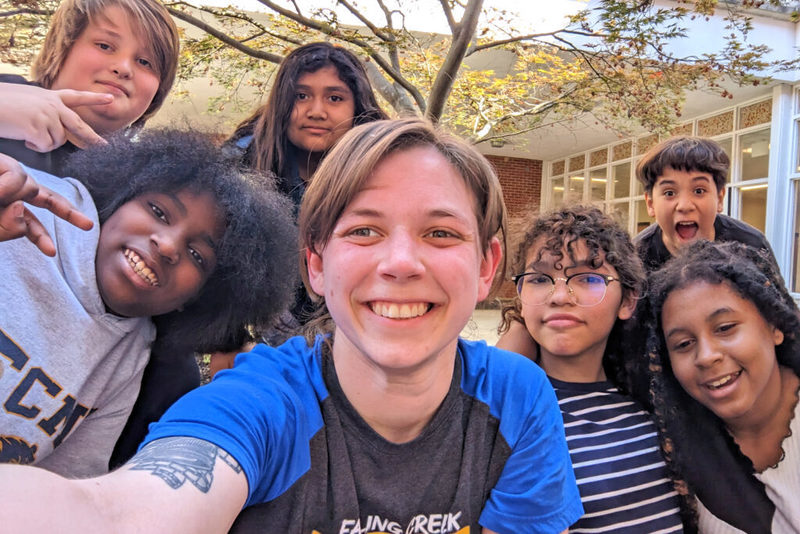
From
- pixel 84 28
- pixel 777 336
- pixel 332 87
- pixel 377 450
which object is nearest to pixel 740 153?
pixel 777 336

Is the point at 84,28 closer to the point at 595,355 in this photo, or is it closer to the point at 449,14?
the point at 595,355

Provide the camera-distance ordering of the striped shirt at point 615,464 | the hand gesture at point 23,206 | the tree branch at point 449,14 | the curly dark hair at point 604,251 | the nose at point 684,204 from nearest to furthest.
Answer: the hand gesture at point 23,206
the striped shirt at point 615,464
the curly dark hair at point 604,251
the nose at point 684,204
the tree branch at point 449,14

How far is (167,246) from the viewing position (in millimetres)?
1246

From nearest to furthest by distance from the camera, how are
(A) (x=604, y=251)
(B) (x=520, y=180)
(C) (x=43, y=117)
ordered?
(C) (x=43, y=117) → (A) (x=604, y=251) → (B) (x=520, y=180)

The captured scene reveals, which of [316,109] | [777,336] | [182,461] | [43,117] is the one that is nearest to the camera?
[182,461]

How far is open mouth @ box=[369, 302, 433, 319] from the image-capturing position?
1278 mm

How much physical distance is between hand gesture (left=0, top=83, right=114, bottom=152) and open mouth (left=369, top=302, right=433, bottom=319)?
0.80 metres

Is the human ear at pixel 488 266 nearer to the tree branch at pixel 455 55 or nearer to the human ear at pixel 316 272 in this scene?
the human ear at pixel 316 272

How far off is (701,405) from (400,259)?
150 centimetres

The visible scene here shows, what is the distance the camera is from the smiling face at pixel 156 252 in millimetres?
1228

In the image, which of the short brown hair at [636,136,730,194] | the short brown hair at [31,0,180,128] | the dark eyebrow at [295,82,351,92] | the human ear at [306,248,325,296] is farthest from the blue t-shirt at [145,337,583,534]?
the short brown hair at [636,136,730,194]

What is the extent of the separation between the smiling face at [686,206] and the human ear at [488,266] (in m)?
2.02

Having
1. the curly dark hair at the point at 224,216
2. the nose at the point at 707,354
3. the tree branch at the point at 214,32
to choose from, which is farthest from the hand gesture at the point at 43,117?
the tree branch at the point at 214,32

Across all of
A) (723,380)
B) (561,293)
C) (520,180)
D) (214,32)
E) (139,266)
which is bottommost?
(723,380)
